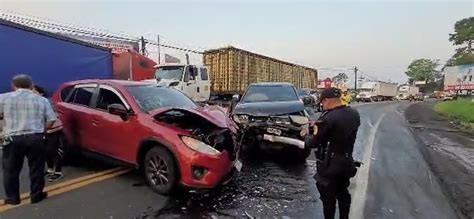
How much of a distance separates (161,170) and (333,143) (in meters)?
2.46

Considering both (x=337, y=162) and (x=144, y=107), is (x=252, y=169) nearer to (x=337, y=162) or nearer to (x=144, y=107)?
(x=144, y=107)

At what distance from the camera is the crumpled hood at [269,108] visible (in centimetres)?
828

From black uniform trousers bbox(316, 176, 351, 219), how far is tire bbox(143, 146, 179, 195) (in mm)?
1990

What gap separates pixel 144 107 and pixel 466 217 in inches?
172

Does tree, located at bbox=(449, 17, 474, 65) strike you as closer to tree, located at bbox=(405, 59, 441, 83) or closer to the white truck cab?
tree, located at bbox=(405, 59, 441, 83)

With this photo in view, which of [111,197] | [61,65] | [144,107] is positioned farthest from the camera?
[61,65]

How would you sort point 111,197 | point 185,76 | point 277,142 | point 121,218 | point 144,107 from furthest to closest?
point 185,76, point 277,142, point 144,107, point 111,197, point 121,218

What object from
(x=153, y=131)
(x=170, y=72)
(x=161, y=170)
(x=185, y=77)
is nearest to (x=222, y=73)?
(x=170, y=72)

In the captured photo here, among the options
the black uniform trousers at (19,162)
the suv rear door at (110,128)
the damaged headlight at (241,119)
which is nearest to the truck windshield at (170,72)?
the damaged headlight at (241,119)

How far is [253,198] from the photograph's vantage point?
5453 millimetres

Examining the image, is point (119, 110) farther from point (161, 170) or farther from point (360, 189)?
point (360, 189)

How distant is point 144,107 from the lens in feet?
19.6

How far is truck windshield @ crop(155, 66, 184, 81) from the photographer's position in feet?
51.3

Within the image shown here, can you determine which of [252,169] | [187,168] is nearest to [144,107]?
[187,168]
